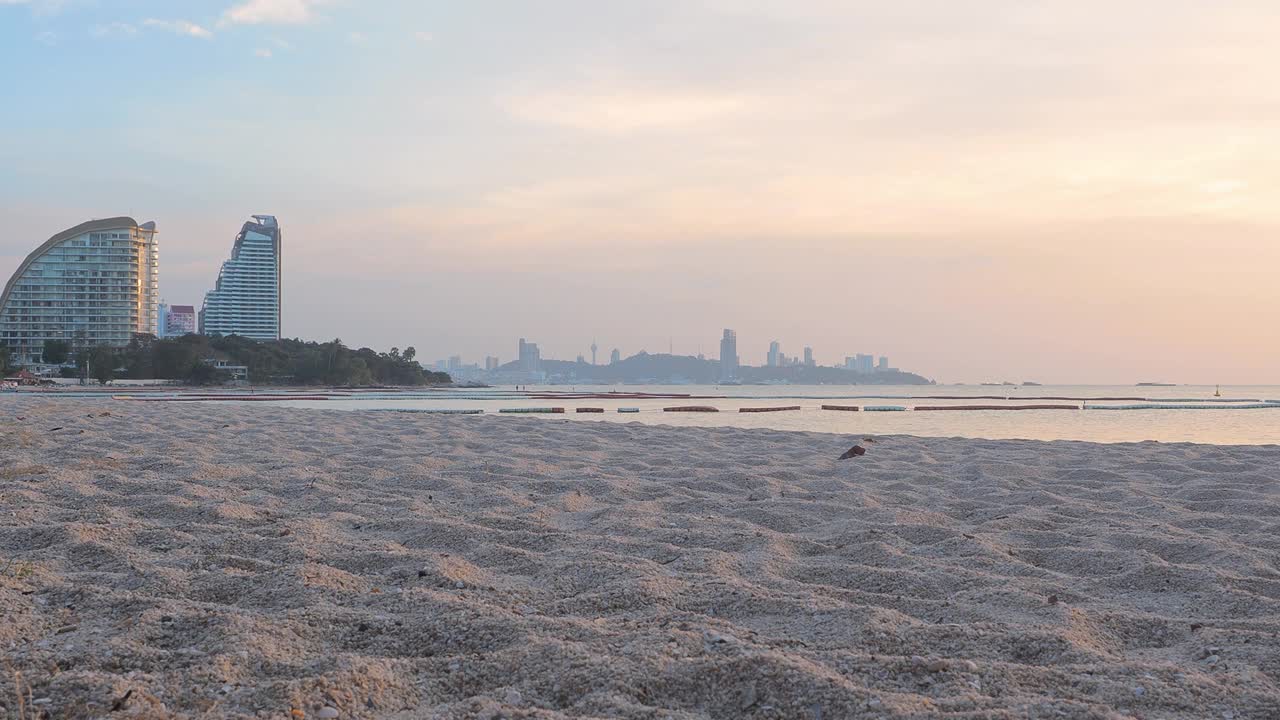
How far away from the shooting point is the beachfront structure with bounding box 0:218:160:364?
92.6 meters

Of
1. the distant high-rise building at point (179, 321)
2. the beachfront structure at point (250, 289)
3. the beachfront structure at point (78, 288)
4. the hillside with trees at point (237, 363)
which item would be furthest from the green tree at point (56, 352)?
the distant high-rise building at point (179, 321)

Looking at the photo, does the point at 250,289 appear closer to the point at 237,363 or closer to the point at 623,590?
the point at 237,363

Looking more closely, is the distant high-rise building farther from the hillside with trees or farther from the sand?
the sand

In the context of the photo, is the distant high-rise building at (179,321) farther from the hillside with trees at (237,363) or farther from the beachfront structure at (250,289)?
the hillside with trees at (237,363)

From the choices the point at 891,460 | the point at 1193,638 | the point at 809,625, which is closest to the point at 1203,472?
the point at 891,460

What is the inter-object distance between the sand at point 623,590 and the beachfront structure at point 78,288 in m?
99.2

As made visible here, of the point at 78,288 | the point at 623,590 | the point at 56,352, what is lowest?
the point at 623,590

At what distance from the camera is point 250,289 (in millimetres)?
124625

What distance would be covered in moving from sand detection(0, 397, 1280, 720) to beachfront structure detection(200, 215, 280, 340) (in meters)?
126

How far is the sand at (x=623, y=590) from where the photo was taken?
210 centimetres

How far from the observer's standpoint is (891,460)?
288 inches

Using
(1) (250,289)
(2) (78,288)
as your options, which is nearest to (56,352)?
(2) (78,288)

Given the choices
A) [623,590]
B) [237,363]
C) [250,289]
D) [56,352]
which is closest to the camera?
[623,590]

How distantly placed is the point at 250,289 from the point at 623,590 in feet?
435
